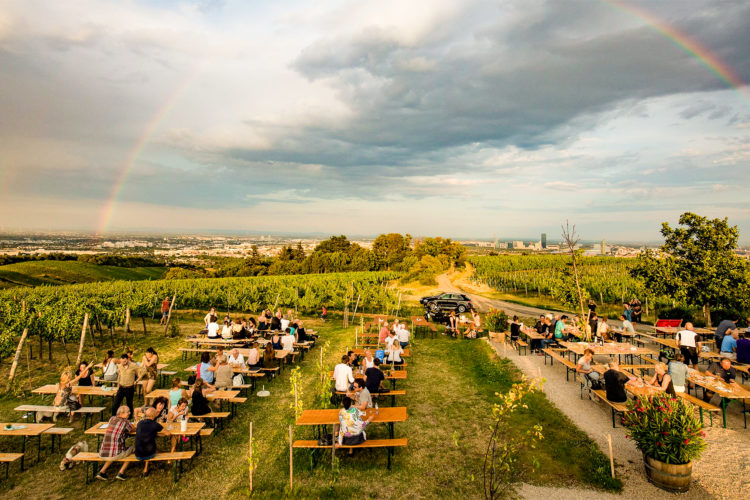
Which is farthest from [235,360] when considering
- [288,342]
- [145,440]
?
[145,440]

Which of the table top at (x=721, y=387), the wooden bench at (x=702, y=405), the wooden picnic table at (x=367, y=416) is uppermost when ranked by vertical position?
the table top at (x=721, y=387)

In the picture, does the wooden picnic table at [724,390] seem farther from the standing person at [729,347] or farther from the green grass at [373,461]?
the green grass at [373,461]

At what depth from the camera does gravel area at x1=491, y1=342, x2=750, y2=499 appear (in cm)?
539

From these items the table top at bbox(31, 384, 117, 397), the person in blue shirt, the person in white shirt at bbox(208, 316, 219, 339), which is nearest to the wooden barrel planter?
the person in blue shirt

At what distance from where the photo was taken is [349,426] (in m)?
6.46

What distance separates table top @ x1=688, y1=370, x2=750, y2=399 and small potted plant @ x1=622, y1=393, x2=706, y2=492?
94.8 inches

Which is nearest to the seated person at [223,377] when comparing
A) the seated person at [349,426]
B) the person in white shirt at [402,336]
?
the seated person at [349,426]

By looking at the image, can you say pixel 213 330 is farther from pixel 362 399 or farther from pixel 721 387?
pixel 721 387

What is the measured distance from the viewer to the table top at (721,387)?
6.90m

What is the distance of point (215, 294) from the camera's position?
25.1 m

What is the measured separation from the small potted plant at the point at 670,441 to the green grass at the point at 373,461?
0.73 m

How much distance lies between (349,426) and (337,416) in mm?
410

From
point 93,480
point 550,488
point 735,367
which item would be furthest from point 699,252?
point 93,480

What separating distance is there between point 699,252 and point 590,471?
1226 cm
